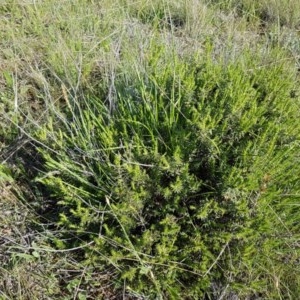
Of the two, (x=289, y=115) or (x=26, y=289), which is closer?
(x=26, y=289)

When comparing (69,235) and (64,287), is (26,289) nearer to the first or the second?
(64,287)

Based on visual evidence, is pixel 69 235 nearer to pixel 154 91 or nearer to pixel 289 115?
pixel 154 91

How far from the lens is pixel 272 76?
6.61ft

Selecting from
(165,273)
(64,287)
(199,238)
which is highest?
(199,238)

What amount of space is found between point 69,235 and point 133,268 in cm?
34

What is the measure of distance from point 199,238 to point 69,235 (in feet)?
1.84

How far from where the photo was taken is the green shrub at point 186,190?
64.3 inches

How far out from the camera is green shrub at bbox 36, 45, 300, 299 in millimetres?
1633

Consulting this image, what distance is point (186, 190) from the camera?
1.67m

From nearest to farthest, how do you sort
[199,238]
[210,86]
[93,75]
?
[199,238]
[210,86]
[93,75]

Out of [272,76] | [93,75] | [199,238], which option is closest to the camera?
[199,238]

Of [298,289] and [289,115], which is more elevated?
[289,115]

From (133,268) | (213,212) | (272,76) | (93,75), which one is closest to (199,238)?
(213,212)

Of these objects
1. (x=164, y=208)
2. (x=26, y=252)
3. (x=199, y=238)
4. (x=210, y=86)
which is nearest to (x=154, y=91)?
(x=210, y=86)
